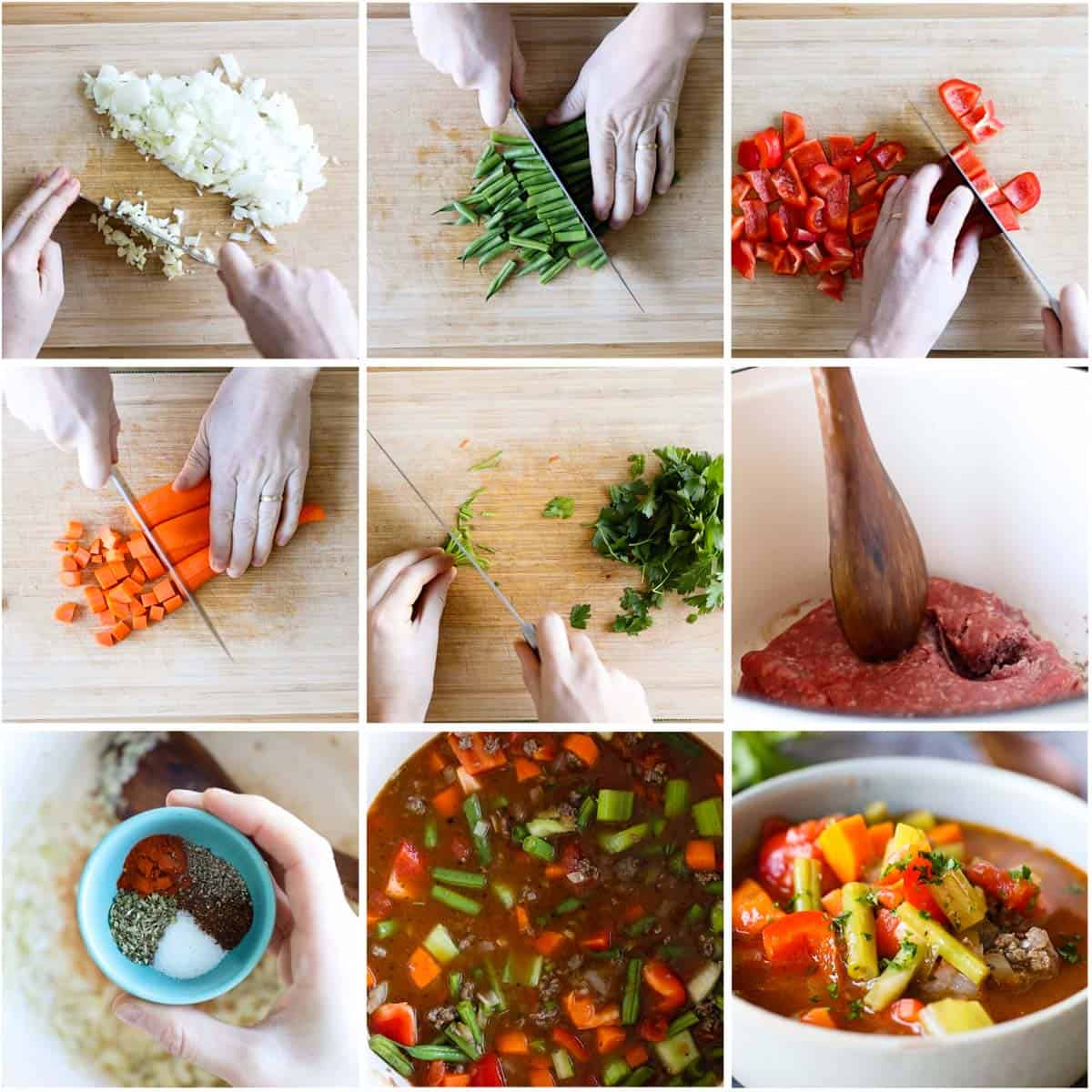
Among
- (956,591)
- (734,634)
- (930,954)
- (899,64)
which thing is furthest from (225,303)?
(930,954)

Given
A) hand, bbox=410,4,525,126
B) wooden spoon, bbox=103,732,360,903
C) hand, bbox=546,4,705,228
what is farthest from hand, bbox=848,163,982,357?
wooden spoon, bbox=103,732,360,903

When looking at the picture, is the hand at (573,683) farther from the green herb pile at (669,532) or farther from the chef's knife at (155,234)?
the chef's knife at (155,234)

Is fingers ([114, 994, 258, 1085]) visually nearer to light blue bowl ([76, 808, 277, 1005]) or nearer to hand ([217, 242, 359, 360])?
light blue bowl ([76, 808, 277, 1005])

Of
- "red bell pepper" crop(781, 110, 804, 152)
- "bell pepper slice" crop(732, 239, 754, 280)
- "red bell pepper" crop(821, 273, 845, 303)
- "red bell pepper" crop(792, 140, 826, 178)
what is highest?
"red bell pepper" crop(781, 110, 804, 152)

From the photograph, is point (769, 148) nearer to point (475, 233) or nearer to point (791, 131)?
point (791, 131)

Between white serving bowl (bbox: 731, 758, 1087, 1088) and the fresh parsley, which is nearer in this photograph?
white serving bowl (bbox: 731, 758, 1087, 1088)

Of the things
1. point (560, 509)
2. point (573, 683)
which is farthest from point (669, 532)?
point (573, 683)
